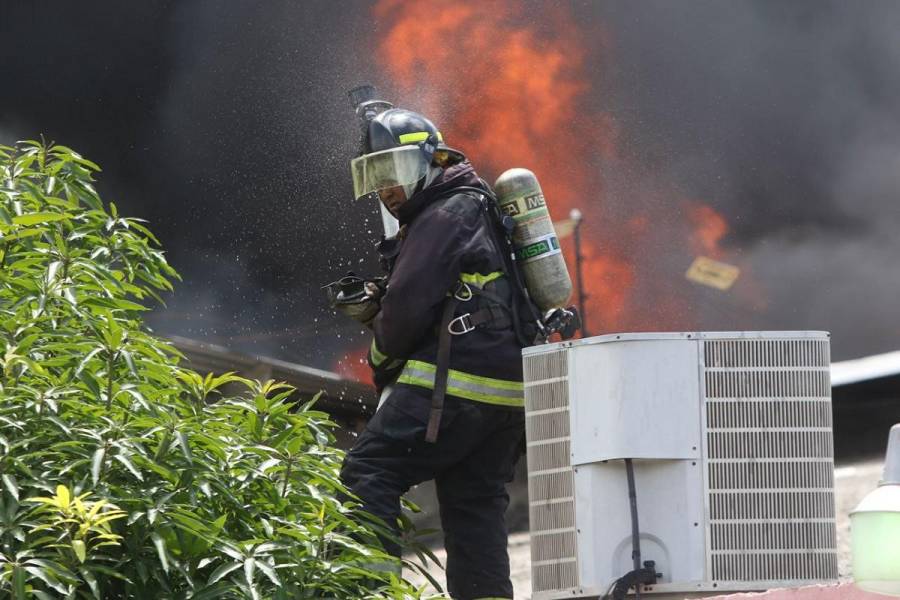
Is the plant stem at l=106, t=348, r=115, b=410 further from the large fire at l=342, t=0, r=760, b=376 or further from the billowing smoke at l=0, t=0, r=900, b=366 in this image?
the large fire at l=342, t=0, r=760, b=376

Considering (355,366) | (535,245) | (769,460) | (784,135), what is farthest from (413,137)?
(784,135)

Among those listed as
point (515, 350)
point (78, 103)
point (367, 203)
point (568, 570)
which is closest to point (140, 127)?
point (78, 103)

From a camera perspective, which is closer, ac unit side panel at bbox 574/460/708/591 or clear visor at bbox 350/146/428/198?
ac unit side panel at bbox 574/460/708/591

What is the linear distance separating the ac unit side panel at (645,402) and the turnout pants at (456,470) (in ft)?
2.25

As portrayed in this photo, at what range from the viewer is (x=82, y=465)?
4.30 meters

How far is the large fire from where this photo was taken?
13.0 m

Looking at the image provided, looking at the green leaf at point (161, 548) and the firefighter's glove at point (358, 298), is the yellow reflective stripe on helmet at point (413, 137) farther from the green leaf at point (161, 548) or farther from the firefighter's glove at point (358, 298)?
the green leaf at point (161, 548)

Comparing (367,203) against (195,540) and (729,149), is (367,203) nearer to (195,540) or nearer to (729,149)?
(729,149)

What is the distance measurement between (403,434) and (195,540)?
41.9 inches

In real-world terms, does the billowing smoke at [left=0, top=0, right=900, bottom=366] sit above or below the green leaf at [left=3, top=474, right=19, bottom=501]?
above

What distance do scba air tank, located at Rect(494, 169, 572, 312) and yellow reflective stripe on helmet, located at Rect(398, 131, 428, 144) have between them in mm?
313

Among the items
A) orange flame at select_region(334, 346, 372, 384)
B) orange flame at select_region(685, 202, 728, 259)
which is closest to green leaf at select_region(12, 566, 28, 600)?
orange flame at select_region(334, 346, 372, 384)

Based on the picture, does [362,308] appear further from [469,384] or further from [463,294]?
[469,384]

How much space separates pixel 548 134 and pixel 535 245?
27.1 feet
